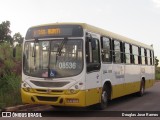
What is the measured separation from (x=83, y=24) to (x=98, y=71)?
179 centimetres

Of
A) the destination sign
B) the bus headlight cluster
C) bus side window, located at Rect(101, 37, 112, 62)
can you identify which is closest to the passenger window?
bus side window, located at Rect(101, 37, 112, 62)

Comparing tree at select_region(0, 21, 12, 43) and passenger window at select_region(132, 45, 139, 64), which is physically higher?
tree at select_region(0, 21, 12, 43)

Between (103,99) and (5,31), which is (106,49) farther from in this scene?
(5,31)

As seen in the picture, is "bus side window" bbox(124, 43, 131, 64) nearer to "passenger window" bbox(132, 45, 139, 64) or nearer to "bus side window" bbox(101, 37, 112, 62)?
"passenger window" bbox(132, 45, 139, 64)

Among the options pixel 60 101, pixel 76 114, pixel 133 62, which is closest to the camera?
pixel 60 101

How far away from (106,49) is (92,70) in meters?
1.89

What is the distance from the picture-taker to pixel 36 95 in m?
12.5

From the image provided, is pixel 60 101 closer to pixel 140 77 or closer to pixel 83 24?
pixel 83 24

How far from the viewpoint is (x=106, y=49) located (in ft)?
47.7

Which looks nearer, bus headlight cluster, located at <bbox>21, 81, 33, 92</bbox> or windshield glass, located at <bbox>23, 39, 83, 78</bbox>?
windshield glass, located at <bbox>23, 39, 83, 78</bbox>

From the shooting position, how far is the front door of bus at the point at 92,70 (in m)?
12.5

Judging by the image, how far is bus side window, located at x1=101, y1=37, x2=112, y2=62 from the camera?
14.2 m

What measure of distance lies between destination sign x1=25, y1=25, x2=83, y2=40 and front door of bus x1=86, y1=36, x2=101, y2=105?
0.51 m

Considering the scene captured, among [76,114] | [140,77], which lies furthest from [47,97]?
[140,77]
